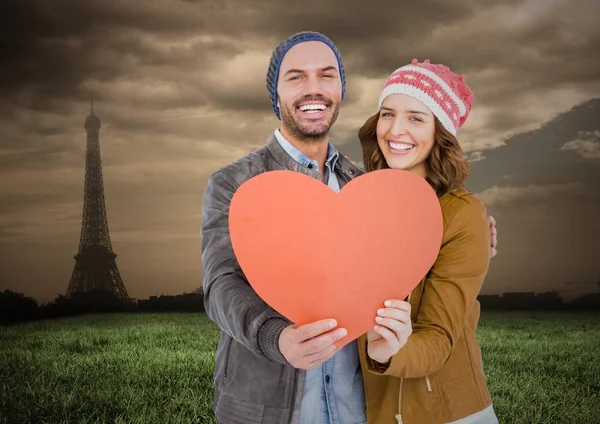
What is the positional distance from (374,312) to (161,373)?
479 centimetres

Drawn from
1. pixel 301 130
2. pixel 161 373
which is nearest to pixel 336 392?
pixel 301 130

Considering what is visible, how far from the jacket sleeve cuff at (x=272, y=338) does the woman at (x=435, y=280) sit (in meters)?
0.25

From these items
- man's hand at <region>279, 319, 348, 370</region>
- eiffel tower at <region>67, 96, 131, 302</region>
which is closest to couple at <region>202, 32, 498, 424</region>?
man's hand at <region>279, 319, 348, 370</region>

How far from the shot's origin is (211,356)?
6.67 m

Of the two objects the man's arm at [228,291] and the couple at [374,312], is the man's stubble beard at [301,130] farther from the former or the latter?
the man's arm at [228,291]

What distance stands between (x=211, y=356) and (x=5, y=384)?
197 cm

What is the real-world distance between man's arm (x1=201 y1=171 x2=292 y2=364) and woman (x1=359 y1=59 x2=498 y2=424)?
0.97 ft

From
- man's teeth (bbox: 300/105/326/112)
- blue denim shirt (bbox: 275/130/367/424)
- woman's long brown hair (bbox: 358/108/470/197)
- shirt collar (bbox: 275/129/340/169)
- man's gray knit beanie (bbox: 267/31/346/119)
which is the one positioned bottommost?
blue denim shirt (bbox: 275/130/367/424)

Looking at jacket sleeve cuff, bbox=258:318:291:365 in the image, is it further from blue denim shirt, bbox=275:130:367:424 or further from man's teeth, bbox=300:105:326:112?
man's teeth, bbox=300:105:326:112

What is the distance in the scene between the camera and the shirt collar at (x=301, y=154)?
97.2 inches

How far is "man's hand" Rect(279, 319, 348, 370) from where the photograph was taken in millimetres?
1552

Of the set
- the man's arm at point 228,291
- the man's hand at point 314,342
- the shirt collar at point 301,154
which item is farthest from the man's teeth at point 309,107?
the man's hand at point 314,342

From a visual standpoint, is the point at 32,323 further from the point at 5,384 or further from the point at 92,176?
the point at 92,176

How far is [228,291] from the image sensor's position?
2027 millimetres
